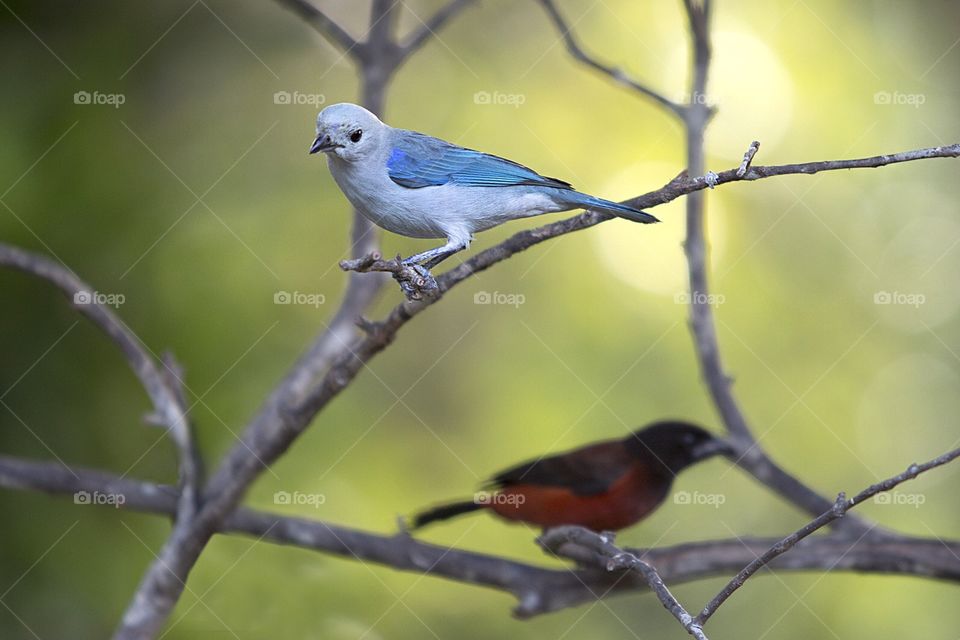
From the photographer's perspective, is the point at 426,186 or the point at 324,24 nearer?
the point at 426,186

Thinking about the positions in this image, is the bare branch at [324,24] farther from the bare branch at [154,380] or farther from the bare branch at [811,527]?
the bare branch at [811,527]

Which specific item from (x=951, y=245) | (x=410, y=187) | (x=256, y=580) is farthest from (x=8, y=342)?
(x=951, y=245)

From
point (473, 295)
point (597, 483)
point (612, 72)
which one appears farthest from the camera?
point (473, 295)

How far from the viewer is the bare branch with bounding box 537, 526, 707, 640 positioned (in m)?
2.15

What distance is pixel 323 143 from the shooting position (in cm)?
245

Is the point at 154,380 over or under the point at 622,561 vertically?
under

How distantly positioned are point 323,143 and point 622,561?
4.34ft

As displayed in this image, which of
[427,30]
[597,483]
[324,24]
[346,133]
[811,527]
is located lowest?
[597,483]

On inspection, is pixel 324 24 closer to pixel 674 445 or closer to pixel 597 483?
pixel 597 483

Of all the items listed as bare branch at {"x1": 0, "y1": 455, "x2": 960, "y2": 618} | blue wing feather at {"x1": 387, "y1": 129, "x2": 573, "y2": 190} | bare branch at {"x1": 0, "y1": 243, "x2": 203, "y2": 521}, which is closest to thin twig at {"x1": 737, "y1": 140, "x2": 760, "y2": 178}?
blue wing feather at {"x1": 387, "y1": 129, "x2": 573, "y2": 190}

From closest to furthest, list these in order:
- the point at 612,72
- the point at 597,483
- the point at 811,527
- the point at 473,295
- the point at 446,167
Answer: the point at 811,527
the point at 446,167
the point at 612,72
the point at 597,483
the point at 473,295

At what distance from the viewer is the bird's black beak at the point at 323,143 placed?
2434mm

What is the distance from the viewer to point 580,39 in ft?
20.9

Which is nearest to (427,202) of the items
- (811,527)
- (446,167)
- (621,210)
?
(446,167)
